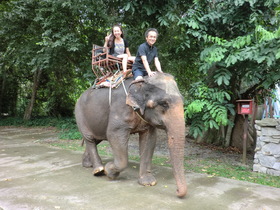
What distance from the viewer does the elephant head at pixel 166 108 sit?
10.6 feet

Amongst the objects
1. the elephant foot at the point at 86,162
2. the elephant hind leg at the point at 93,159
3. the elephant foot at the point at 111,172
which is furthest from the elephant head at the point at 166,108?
the elephant foot at the point at 86,162

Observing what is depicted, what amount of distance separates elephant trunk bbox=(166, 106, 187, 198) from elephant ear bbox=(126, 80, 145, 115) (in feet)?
1.60

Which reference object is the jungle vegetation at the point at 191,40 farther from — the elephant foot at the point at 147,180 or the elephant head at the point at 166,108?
the elephant foot at the point at 147,180

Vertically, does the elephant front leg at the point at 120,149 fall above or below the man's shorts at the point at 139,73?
below

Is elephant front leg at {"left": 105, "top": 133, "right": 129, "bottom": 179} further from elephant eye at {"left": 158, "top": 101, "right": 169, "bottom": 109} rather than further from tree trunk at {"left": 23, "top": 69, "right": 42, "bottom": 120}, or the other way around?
tree trunk at {"left": 23, "top": 69, "right": 42, "bottom": 120}

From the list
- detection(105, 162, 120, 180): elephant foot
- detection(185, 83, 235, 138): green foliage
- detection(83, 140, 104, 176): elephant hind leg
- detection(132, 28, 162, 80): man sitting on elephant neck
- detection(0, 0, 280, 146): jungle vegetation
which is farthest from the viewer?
detection(185, 83, 235, 138): green foliage

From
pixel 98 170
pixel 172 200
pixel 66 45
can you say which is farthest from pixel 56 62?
pixel 172 200

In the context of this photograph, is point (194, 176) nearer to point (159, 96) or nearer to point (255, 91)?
→ point (159, 96)

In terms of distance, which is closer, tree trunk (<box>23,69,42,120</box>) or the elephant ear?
the elephant ear

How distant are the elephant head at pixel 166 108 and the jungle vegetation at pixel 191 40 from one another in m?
1.54

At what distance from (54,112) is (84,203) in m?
12.9

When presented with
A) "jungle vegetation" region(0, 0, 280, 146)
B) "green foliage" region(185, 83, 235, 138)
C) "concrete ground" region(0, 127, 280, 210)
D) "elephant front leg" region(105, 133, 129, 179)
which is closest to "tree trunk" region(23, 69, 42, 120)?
"jungle vegetation" region(0, 0, 280, 146)

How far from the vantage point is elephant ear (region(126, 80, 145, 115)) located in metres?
3.52

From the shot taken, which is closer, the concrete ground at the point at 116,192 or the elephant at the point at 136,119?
the concrete ground at the point at 116,192
